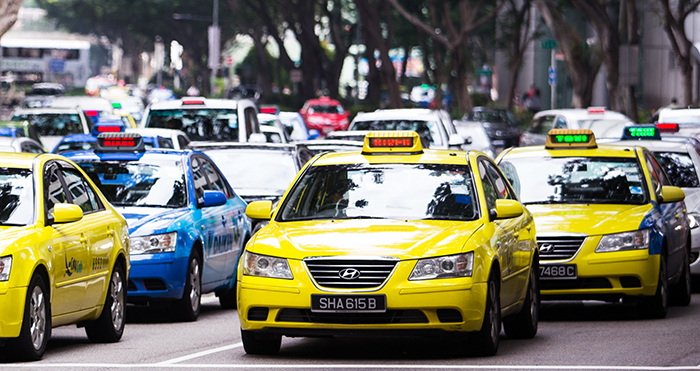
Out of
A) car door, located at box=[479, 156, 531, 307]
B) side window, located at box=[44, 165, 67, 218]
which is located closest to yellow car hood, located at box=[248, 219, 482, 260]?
car door, located at box=[479, 156, 531, 307]

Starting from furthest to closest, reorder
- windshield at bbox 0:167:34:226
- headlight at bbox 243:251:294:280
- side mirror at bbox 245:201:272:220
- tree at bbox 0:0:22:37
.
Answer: tree at bbox 0:0:22:37 < side mirror at bbox 245:201:272:220 < windshield at bbox 0:167:34:226 < headlight at bbox 243:251:294:280

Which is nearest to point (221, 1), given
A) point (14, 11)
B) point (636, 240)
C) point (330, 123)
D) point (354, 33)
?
point (354, 33)

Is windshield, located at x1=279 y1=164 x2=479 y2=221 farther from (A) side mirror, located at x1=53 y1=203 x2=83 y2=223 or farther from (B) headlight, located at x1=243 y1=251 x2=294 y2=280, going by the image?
(A) side mirror, located at x1=53 y1=203 x2=83 y2=223

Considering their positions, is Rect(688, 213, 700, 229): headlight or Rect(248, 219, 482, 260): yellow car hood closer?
Rect(248, 219, 482, 260): yellow car hood

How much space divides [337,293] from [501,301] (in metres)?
1.34

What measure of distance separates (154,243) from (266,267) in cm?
306

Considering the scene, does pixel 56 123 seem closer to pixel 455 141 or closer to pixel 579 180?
pixel 455 141

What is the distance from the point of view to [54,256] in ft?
28.1

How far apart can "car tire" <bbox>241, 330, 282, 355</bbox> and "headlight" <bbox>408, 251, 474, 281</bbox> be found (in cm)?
115

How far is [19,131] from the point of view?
762 inches

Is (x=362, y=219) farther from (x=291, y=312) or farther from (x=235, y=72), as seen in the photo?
(x=235, y=72)

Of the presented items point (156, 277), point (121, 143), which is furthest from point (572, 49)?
point (156, 277)

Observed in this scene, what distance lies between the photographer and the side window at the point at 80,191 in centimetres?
949

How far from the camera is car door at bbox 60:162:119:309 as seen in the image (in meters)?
9.28
